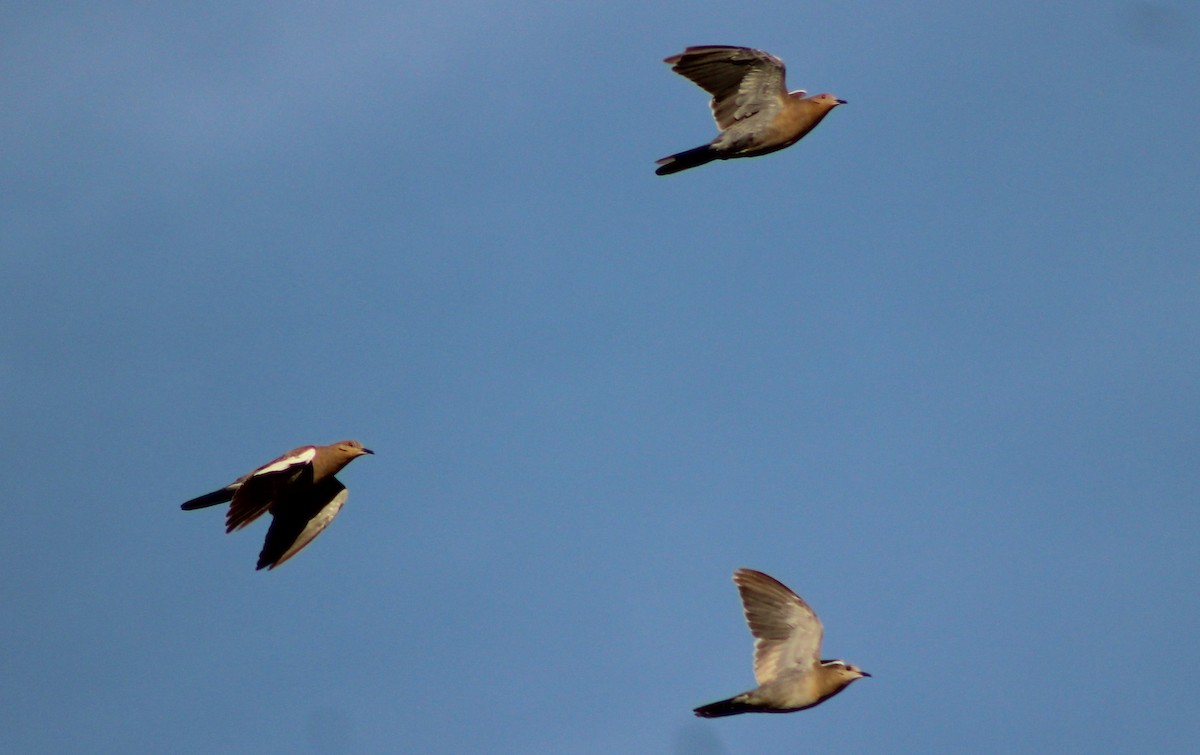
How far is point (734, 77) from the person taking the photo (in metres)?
21.1

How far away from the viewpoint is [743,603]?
1988 centimetres

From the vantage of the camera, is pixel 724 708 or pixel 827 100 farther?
pixel 827 100

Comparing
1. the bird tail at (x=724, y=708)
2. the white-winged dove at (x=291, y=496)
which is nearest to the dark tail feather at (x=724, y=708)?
the bird tail at (x=724, y=708)

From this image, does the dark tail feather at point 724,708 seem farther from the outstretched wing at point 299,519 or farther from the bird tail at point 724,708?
the outstretched wing at point 299,519

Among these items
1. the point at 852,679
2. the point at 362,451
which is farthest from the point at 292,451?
the point at 852,679

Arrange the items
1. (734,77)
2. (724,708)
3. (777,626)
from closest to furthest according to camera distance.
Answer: (724,708)
(777,626)
(734,77)

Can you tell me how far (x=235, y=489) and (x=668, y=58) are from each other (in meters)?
7.88

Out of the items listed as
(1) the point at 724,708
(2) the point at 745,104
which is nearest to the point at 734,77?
(2) the point at 745,104

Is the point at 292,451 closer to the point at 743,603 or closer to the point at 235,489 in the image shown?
the point at 235,489

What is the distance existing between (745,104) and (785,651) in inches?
280

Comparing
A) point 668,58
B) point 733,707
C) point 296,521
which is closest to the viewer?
point 733,707

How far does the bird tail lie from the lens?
18.9 m

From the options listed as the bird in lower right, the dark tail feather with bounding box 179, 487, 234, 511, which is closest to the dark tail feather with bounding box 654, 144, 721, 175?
the bird in lower right

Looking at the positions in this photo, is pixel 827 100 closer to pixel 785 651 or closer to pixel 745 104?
pixel 745 104
